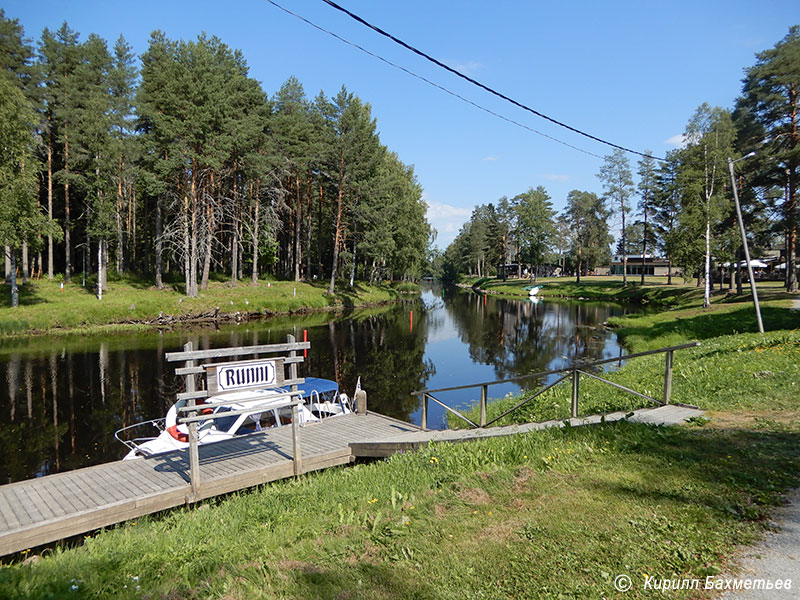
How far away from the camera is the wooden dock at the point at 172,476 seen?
7.76 meters

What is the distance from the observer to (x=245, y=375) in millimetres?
9195

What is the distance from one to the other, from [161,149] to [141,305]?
47.3 ft

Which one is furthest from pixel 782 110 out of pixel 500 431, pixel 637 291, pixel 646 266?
pixel 646 266

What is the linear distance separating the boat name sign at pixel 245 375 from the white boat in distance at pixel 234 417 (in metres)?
0.30

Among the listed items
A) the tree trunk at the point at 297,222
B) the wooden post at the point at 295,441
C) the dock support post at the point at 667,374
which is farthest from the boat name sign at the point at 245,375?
the tree trunk at the point at 297,222

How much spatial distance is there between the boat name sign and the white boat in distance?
30cm

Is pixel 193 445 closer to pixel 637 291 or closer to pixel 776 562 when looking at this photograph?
pixel 776 562

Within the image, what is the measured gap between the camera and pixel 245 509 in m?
7.60

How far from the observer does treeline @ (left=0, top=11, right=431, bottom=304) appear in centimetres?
3606

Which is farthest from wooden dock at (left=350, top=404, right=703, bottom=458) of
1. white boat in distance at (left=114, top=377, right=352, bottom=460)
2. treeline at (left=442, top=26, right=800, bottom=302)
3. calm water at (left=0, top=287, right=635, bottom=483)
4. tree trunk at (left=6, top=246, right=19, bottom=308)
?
tree trunk at (left=6, top=246, right=19, bottom=308)

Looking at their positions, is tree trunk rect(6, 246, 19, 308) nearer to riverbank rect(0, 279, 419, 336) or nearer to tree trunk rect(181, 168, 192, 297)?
riverbank rect(0, 279, 419, 336)

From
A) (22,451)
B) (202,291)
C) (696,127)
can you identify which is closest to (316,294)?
(202,291)

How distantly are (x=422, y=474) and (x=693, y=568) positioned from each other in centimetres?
417

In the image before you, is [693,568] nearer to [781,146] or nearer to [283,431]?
[283,431]
